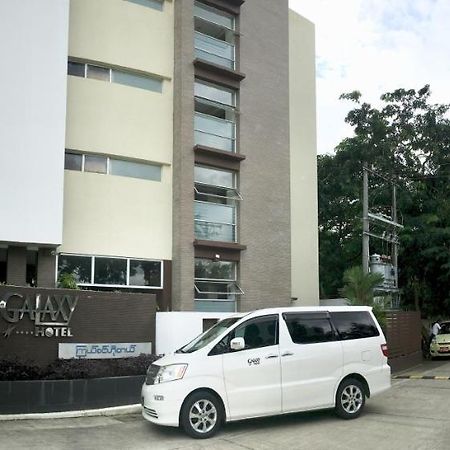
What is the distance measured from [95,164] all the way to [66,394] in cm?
816

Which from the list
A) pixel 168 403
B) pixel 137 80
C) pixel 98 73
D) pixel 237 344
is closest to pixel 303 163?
pixel 137 80

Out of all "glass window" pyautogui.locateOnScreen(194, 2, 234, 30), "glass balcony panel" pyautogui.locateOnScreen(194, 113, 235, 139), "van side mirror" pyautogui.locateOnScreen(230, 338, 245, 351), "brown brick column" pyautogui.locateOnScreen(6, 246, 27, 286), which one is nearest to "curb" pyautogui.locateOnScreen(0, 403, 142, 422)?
"van side mirror" pyautogui.locateOnScreen(230, 338, 245, 351)

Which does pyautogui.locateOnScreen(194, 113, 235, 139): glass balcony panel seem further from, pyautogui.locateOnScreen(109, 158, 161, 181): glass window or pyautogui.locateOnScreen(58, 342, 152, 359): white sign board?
pyautogui.locateOnScreen(58, 342, 152, 359): white sign board

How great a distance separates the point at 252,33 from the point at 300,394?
15261 millimetres

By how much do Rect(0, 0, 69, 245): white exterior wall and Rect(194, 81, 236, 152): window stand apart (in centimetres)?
518

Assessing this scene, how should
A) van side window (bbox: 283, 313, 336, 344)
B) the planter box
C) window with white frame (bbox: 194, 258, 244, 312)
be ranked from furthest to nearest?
window with white frame (bbox: 194, 258, 244, 312) < the planter box < van side window (bbox: 283, 313, 336, 344)

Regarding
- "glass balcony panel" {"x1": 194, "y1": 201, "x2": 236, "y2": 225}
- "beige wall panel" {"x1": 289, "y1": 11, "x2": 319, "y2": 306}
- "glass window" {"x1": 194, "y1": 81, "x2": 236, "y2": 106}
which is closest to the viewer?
"glass balcony panel" {"x1": 194, "y1": 201, "x2": 236, "y2": 225}

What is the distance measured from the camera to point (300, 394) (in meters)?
10.8

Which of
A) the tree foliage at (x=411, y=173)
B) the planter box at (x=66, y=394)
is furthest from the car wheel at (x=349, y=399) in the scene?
the tree foliage at (x=411, y=173)

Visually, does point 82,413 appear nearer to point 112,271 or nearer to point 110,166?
point 112,271

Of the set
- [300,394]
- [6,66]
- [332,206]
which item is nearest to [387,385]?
[300,394]

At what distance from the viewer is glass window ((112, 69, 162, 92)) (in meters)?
19.5

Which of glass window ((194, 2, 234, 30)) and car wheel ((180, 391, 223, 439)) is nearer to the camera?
car wheel ((180, 391, 223, 439))

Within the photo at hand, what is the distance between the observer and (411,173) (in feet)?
96.6
